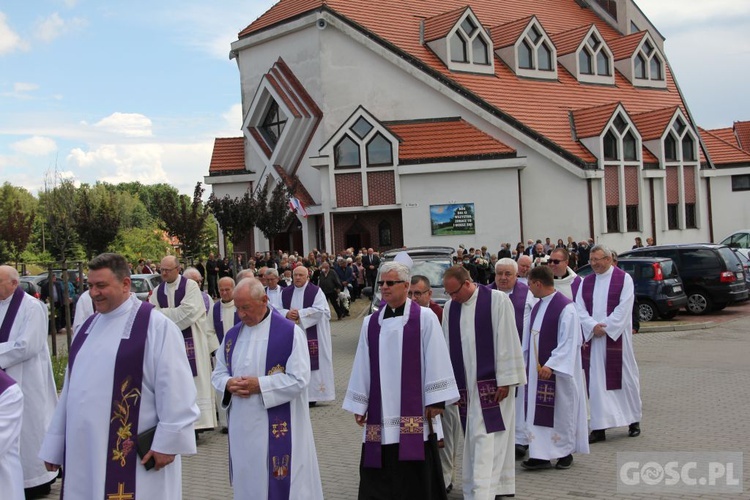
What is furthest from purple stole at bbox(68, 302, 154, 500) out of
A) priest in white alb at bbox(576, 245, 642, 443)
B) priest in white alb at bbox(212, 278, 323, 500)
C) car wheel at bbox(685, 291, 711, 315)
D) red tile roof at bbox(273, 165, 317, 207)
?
red tile roof at bbox(273, 165, 317, 207)

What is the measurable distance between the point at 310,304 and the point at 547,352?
4907 mm

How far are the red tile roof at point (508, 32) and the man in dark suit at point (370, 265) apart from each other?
16.2m

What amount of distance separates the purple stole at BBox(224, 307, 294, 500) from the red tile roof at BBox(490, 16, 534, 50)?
1431 inches

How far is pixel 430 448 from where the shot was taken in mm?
6953

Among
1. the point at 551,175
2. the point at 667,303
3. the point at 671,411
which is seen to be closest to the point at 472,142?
the point at 551,175

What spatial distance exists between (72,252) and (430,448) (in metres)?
49.8

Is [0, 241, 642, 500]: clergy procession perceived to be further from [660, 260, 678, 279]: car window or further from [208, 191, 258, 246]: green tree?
[208, 191, 258, 246]: green tree

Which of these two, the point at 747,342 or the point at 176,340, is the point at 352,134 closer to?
the point at 747,342

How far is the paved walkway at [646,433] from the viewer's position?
27.1 feet

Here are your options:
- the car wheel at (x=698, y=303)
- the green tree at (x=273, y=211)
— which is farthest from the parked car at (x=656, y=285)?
the green tree at (x=273, y=211)

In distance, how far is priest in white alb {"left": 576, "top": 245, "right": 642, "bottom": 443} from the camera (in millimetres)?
10094

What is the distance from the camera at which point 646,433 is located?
10211mm

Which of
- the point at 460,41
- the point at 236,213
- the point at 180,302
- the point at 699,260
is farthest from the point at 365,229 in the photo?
the point at 180,302

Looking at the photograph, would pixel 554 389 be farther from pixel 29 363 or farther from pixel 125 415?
pixel 29 363
